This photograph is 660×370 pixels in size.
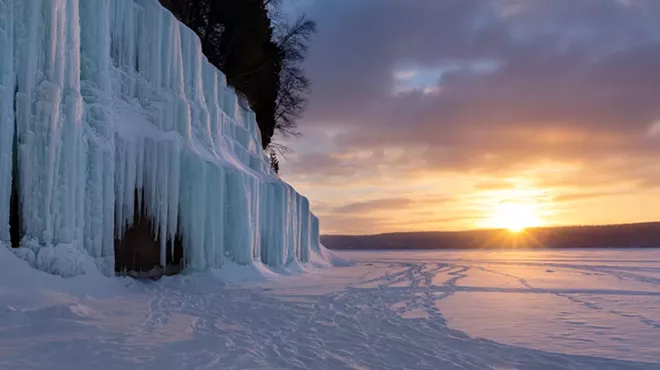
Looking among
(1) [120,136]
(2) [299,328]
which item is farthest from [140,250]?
(2) [299,328]

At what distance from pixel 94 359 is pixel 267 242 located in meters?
12.5

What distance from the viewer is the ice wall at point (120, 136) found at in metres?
8.34

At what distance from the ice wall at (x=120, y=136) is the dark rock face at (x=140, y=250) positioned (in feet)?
0.64

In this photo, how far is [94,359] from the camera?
4.86 m

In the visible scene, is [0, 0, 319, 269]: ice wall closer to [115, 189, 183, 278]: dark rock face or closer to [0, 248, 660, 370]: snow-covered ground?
[115, 189, 183, 278]: dark rock face

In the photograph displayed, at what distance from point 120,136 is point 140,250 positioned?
2.42 meters

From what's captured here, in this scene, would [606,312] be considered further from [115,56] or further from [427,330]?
[115,56]

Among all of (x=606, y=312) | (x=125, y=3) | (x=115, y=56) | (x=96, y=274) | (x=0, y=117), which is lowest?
(x=606, y=312)

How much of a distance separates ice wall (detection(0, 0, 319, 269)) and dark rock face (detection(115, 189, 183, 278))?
0.64 feet

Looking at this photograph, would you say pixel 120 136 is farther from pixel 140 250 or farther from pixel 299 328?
pixel 299 328

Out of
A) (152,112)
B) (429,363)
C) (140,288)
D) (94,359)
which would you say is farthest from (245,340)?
(152,112)

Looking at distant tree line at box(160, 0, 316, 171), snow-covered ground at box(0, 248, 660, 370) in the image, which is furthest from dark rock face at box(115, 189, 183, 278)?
distant tree line at box(160, 0, 316, 171)

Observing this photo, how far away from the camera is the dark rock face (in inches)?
439

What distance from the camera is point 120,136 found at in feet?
35.2
